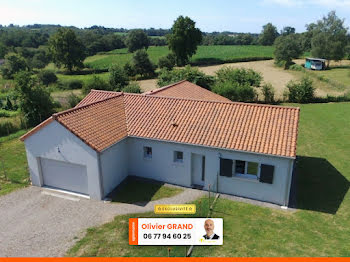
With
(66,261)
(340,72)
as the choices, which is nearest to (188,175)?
(66,261)

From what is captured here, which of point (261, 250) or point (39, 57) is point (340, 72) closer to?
point (261, 250)

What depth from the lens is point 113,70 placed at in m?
39.2

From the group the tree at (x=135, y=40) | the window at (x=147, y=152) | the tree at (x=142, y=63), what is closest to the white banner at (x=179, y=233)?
the window at (x=147, y=152)

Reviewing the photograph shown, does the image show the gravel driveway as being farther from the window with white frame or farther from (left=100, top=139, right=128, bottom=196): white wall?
the window with white frame

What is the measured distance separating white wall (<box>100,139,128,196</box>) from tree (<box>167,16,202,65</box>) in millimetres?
59734

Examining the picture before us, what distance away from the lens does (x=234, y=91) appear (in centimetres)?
3612

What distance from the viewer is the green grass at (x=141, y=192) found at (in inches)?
617

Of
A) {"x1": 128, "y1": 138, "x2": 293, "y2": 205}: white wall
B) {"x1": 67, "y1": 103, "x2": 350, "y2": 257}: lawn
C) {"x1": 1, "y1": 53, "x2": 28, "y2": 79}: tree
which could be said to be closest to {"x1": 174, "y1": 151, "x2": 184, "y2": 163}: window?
{"x1": 128, "y1": 138, "x2": 293, "y2": 205}: white wall

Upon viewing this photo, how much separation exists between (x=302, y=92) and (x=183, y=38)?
4165cm

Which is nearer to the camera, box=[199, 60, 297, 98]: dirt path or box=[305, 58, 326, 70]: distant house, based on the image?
box=[199, 60, 297, 98]: dirt path

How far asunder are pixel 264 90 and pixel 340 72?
37.0 m

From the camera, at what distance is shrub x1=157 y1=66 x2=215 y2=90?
3616 cm

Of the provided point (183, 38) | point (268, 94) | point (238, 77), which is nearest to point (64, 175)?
point (268, 94)

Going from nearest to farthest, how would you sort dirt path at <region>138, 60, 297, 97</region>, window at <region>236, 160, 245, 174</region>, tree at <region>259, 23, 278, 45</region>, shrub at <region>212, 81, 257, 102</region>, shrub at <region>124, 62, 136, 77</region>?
window at <region>236, 160, 245, 174</region>, shrub at <region>212, 81, 257, 102</region>, dirt path at <region>138, 60, 297, 97</region>, shrub at <region>124, 62, 136, 77</region>, tree at <region>259, 23, 278, 45</region>
